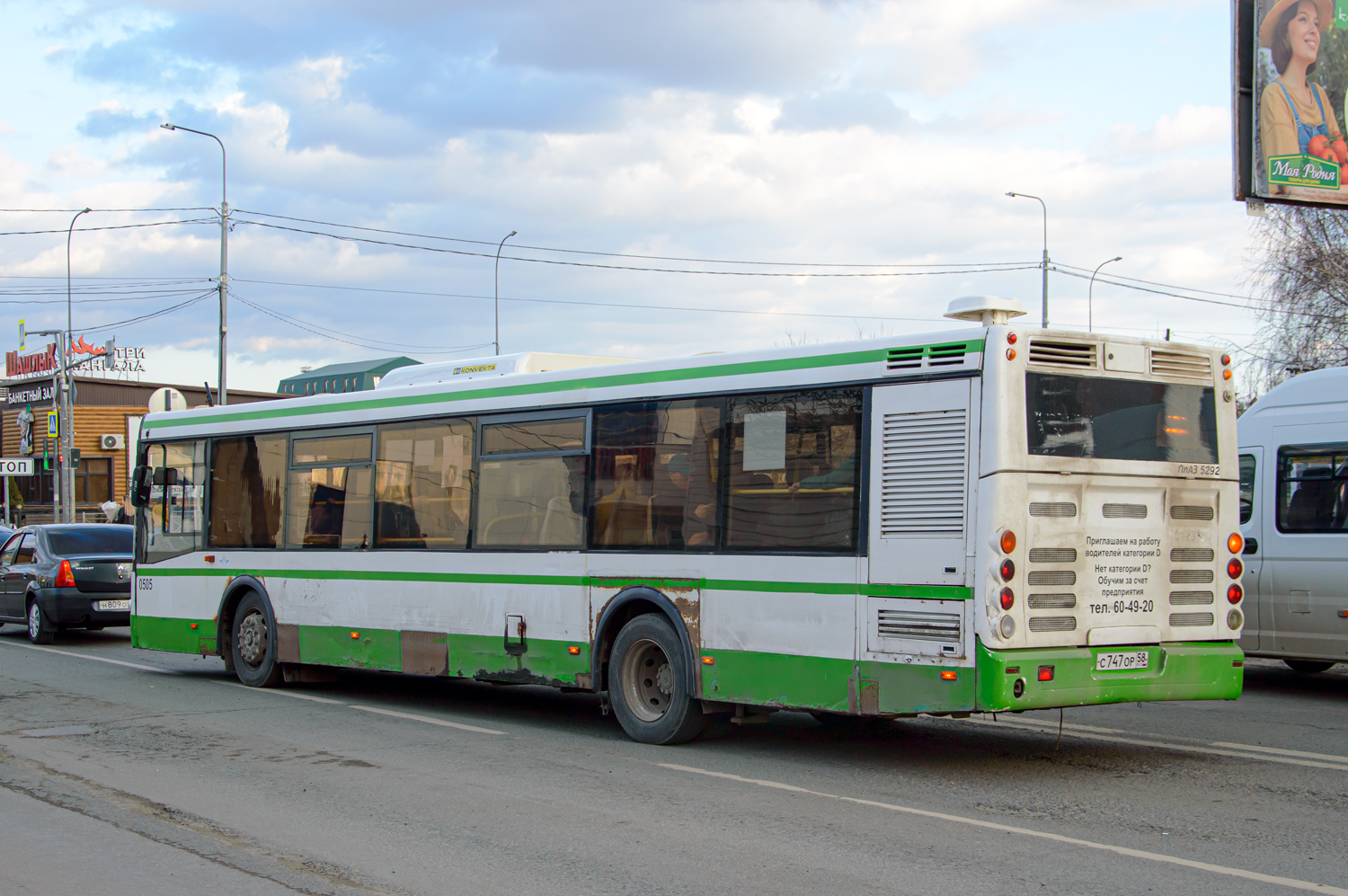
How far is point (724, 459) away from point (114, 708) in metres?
6.39

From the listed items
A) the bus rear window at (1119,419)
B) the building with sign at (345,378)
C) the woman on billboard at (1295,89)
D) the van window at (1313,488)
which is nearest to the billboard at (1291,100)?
the woman on billboard at (1295,89)

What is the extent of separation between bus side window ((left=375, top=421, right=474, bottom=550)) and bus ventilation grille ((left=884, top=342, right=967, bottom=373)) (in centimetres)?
434

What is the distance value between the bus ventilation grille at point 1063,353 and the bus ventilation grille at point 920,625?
1.68 meters

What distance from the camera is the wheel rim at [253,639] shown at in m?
13.5

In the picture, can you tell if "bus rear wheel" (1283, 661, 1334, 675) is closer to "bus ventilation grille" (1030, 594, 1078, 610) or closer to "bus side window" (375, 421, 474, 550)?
"bus ventilation grille" (1030, 594, 1078, 610)

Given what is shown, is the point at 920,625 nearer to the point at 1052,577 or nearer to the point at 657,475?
the point at 1052,577

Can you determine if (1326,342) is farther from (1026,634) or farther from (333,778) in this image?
(333,778)

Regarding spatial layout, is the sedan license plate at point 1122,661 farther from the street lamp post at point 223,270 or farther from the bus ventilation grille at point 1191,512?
Answer: the street lamp post at point 223,270

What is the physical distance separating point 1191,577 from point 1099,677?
3.62ft

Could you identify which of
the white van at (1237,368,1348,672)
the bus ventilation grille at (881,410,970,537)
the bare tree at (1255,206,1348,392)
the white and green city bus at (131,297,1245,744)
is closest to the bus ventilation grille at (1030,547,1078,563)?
the white and green city bus at (131,297,1245,744)

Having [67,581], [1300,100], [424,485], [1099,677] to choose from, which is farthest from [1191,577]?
[67,581]

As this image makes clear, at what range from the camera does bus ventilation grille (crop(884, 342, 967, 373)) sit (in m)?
8.09

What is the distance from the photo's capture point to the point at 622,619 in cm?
1002

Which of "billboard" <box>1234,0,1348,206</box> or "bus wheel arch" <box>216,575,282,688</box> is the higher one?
"billboard" <box>1234,0,1348,206</box>
